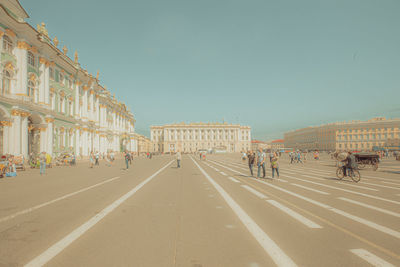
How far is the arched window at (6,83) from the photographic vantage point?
67.3ft

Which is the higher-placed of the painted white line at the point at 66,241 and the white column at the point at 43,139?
the white column at the point at 43,139

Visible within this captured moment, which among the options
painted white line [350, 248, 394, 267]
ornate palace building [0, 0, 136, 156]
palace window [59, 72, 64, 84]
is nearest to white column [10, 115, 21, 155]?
ornate palace building [0, 0, 136, 156]

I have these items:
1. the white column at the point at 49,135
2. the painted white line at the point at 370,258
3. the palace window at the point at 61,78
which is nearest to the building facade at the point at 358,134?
the palace window at the point at 61,78

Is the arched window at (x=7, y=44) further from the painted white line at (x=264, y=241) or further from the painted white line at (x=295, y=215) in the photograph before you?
the painted white line at (x=295, y=215)

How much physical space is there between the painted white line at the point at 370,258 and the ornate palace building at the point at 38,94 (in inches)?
1006

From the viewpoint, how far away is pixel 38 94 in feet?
82.8

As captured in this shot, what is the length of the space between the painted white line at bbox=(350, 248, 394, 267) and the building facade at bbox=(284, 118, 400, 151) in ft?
380

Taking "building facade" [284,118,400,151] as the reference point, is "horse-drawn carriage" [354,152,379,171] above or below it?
below

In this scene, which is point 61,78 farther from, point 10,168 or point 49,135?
point 10,168

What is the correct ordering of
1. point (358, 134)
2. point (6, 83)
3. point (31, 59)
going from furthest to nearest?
point (358, 134) → point (31, 59) → point (6, 83)

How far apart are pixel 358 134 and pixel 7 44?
12920 cm

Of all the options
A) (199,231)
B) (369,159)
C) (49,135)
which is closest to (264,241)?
(199,231)

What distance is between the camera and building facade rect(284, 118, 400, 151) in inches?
4131

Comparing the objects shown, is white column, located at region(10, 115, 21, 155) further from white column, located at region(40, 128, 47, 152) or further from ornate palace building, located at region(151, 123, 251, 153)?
ornate palace building, located at region(151, 123, 251, 153)
